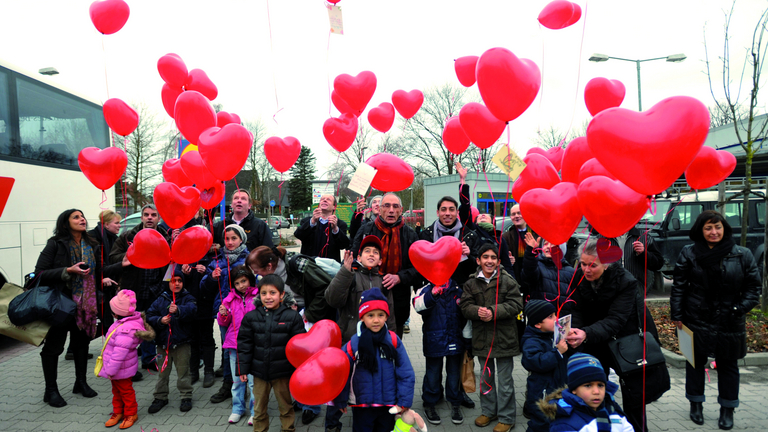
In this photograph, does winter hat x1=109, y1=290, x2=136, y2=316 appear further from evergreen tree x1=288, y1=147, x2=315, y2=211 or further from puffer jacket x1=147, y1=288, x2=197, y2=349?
evergreen tree x1=288, y1=147, x2=315, y2=211

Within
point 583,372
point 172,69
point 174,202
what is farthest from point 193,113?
point 583,372

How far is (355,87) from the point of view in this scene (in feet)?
14.7

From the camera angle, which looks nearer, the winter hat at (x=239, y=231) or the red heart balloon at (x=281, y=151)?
the winter hat at (x=239, y=231)

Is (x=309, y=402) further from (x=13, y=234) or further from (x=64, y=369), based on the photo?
(x=13, y=234)

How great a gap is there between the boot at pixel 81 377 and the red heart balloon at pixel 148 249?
4.88 ft

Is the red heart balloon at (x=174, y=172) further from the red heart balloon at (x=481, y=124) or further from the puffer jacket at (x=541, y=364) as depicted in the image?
the puffer jacket at (x=541, y=364)

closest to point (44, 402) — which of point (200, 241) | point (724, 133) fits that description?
point (200, 241)

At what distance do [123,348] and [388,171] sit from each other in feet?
9.48

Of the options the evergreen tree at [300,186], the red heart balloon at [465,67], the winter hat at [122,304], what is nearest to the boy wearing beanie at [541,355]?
the red heart balloon at [465,67]

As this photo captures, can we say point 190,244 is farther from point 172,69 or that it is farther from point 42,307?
point 172,69

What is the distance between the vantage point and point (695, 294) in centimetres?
374

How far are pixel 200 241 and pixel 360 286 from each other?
1.51 m

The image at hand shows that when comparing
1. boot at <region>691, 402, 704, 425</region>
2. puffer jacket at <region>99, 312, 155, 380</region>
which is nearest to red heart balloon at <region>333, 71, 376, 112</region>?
puffer jacket at <region>99, 312, 155, 380</region>

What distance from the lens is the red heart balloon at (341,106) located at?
477 centimetres
